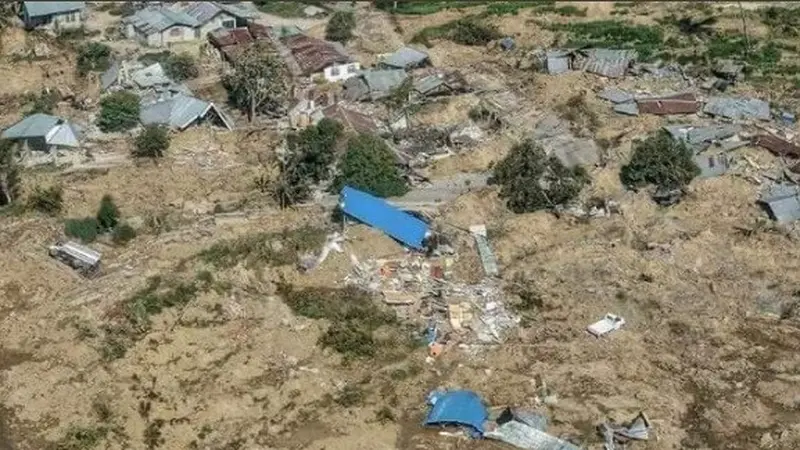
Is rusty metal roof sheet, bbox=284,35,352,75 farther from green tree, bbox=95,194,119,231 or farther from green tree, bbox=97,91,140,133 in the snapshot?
green tree, bbox=95,194,119,231

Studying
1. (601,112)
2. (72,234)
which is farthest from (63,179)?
(601,112)

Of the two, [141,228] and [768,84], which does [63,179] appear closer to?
[141,228]

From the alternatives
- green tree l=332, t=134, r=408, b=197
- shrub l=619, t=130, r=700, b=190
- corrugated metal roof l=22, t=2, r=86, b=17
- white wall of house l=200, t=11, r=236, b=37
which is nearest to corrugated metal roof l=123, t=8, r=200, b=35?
white wall of house l=200, t=11, r=236, b=37

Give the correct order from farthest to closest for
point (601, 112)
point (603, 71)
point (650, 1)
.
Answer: point (650, 1), point (603, 71), point (601, 112)

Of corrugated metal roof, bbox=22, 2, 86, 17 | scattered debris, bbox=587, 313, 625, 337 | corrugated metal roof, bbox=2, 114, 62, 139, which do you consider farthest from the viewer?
corrugated metal roof, bbox=22, 2, 86, 17

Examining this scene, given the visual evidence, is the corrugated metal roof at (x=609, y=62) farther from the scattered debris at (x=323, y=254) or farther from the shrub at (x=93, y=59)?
the shrub at (x=93, y=59)

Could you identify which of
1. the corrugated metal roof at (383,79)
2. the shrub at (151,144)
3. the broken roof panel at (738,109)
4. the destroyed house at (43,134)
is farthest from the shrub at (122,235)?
the broken roof panel at (738,109)
